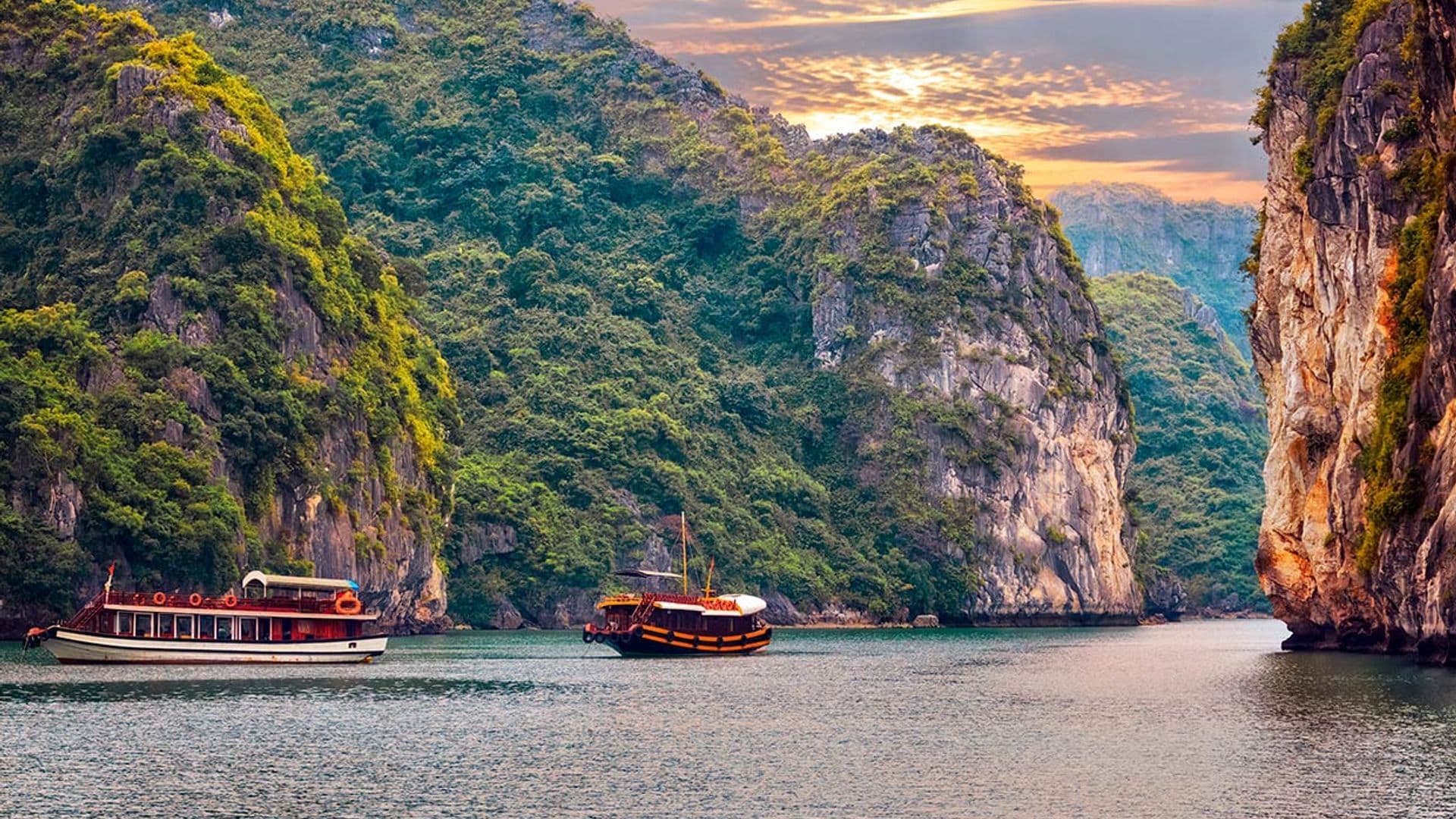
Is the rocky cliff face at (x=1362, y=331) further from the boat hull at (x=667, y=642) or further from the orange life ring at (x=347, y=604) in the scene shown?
the orange life ring at (x=347, y=604)

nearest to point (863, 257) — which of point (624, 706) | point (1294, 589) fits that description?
point (1294, 589)

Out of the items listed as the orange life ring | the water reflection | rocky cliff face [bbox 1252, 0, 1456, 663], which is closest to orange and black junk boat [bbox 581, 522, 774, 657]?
the orange life ring

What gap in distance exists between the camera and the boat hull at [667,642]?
10438cm

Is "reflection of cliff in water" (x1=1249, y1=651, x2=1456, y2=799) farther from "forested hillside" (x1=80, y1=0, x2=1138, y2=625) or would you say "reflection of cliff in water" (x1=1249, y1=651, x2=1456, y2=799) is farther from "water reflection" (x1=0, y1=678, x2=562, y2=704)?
"forested hillside" (x1=80, y1=0, x2=1138, y2=625)

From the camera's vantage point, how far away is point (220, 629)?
93875 mm

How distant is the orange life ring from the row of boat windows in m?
2.23

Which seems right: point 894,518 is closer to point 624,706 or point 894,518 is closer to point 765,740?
point 624,706

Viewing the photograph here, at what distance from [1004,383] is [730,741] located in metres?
126

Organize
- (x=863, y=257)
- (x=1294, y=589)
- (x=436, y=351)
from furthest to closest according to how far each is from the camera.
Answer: (x=863, y=257), (x=436, y=351), (x=1294, y=589)

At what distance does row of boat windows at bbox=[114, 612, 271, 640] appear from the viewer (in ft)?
298

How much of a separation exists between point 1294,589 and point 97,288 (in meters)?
68.2

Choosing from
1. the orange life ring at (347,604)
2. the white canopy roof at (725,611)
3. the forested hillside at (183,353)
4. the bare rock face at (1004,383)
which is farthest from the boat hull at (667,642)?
the bare rock face at (1004,383)

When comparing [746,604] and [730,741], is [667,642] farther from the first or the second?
[730,741]

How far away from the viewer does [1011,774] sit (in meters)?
50.5
